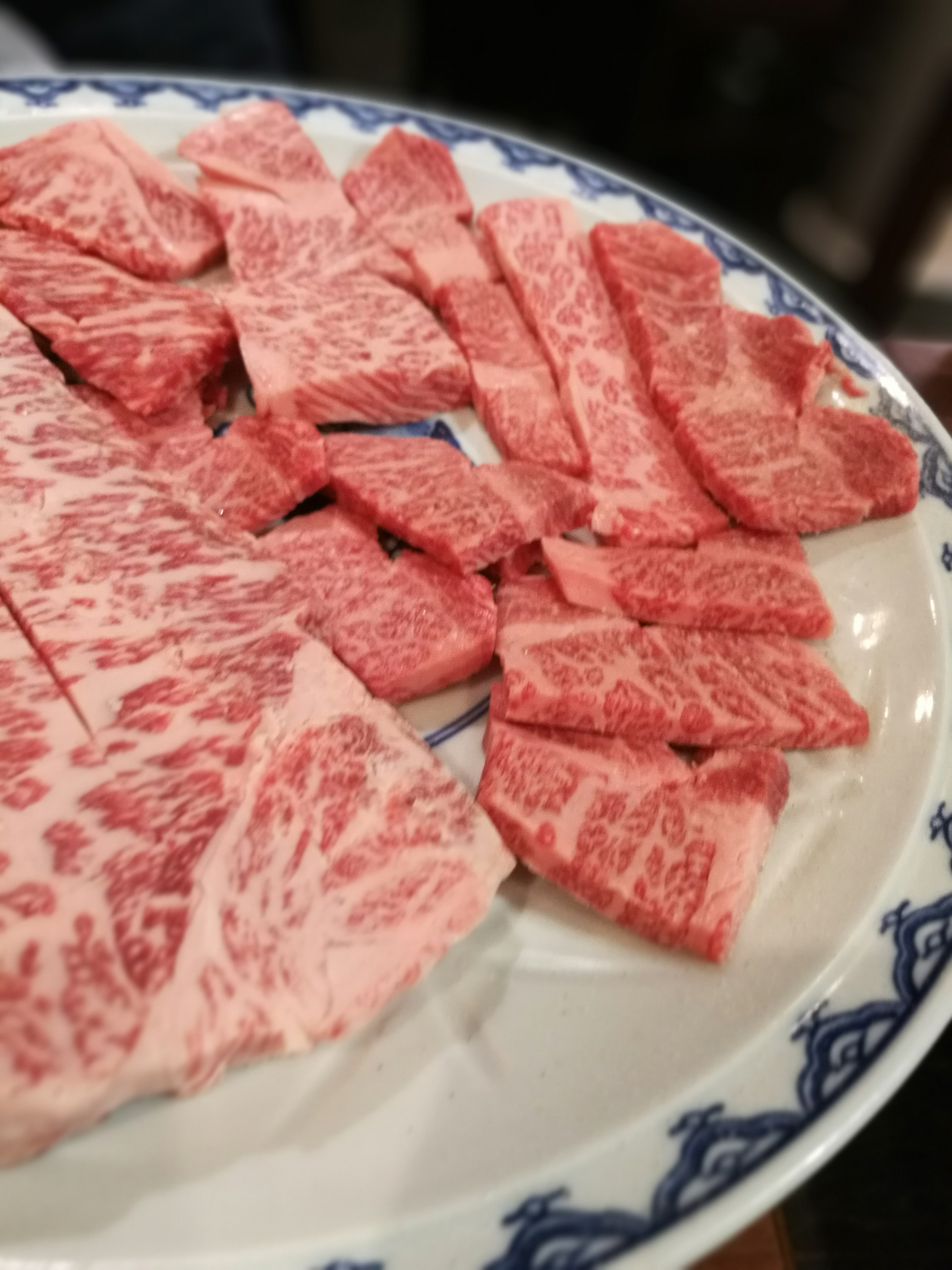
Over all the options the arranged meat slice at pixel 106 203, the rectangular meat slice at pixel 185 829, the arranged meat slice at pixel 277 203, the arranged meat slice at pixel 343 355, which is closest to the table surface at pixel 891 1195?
the rectangular meat slice at pixel 185 829

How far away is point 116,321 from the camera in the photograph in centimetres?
253

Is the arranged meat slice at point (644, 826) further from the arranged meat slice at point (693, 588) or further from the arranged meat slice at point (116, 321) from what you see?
the arranged meat slice at point (116, 321)

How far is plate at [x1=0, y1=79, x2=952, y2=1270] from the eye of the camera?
56.9 inches

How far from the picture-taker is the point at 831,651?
234 centimetres

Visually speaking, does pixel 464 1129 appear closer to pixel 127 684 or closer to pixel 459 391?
pixel 127 684

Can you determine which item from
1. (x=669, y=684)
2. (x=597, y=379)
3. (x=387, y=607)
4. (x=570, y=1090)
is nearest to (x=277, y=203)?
(x=597, y=379)

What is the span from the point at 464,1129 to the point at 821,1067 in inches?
25.6

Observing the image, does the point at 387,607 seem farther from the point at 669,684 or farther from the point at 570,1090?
the point at 570,1090

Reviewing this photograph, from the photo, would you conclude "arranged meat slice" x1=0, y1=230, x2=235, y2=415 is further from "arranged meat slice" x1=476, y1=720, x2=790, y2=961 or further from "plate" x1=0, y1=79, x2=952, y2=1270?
"arranged meat slice" x1=476, y1=720, x2=790, y2=961

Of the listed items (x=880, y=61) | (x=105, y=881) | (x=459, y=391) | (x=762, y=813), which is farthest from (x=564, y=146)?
(x=105, y=881)

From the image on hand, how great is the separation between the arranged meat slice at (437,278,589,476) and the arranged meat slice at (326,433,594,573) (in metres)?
0.11

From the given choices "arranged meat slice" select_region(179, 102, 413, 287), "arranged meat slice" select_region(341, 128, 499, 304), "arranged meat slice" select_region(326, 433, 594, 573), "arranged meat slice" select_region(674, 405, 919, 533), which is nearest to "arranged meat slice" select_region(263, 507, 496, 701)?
"arranged meat slice" select_region(326, 433, 594, 573)

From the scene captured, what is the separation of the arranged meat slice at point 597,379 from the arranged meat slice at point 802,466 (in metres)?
0.09

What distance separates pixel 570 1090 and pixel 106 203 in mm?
2794
